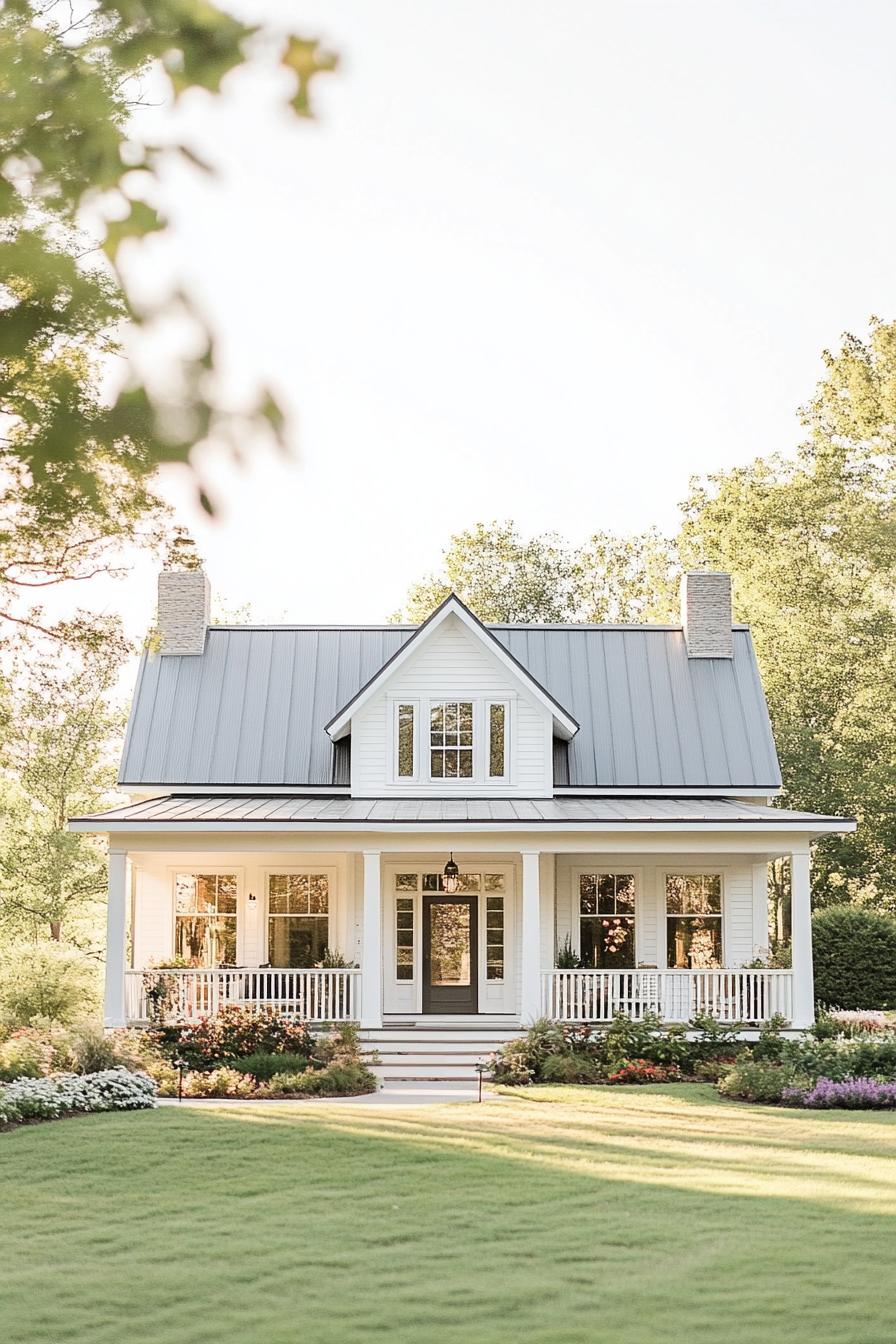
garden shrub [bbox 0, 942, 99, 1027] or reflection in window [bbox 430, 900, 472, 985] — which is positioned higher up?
reflection in window [bbox 430, 900, 472, 985]

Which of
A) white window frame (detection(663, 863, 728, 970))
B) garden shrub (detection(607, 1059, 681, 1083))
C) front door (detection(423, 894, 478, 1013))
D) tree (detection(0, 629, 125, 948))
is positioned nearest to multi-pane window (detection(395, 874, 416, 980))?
front door (detection(423, 894, 478, 1013))

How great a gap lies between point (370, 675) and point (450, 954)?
5.69 metres

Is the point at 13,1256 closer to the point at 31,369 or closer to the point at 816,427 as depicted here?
the point at 31,369

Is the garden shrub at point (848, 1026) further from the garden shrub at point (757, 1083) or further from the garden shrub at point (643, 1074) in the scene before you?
the garden shrub at point (757, 1083)

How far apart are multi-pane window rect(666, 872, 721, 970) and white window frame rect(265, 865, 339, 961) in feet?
17.4

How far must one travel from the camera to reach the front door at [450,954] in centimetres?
2388

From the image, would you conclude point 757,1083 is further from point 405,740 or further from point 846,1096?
point 405,740

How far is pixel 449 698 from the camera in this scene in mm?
24594

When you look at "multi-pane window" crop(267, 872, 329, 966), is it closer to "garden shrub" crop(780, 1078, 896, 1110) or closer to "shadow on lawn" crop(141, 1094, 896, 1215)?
"shadow on lawn" crop(141, 1094, 896, 1215)

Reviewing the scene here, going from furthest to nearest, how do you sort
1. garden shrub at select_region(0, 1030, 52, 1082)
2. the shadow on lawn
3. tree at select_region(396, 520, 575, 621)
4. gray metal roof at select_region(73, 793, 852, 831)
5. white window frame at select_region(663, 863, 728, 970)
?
1. tree at select_region(396, 520, 575, 621)
2. white window frame at select_region(663, 863, 728, 970)
3. gray metal roof at select_region(73, 793, 852, 831)
4. garden shrub at select_region(0, 1030, 52, 1082)
5. the shadow on lawn

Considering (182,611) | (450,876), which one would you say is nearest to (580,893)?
(450,876)

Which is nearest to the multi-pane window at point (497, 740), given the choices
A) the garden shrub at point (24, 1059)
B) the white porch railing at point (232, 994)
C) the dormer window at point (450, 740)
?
the dormer window at point (450, 740)

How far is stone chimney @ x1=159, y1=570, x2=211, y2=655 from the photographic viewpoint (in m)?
27.4

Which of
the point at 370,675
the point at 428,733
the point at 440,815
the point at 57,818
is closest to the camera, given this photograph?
the point at 440,815
